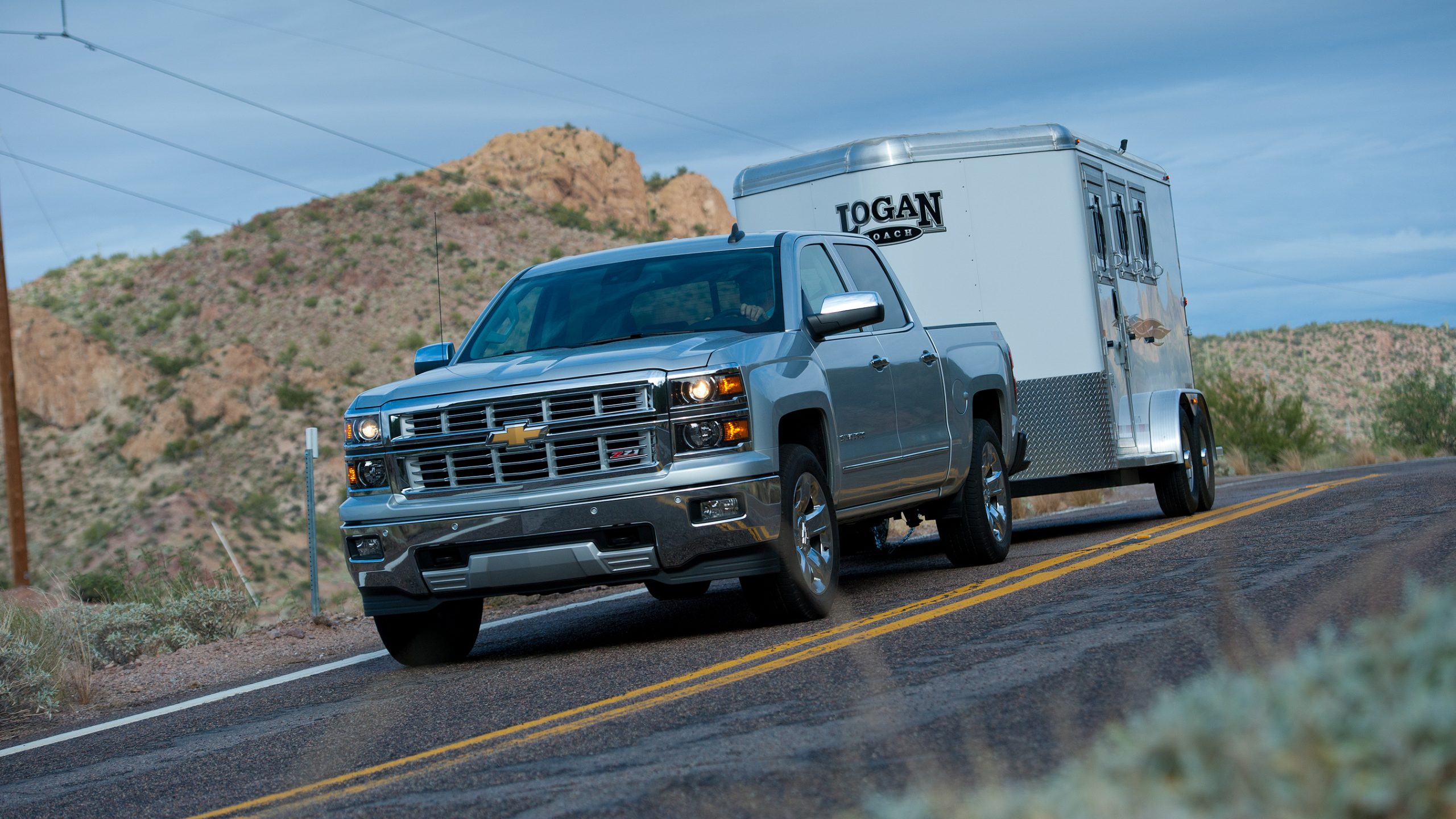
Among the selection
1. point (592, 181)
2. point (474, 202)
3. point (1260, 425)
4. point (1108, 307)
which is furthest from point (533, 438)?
point (592, 181)

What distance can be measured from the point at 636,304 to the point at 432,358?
1256 millimetres

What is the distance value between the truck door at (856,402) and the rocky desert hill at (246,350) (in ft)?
74.7

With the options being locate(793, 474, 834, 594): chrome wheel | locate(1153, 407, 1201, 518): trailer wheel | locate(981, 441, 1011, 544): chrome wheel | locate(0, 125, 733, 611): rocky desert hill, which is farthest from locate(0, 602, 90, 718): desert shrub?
locate(0, 125, 733, 611): rocky desert hill

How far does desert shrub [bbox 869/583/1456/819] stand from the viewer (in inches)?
83.7

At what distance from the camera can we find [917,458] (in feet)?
31.5

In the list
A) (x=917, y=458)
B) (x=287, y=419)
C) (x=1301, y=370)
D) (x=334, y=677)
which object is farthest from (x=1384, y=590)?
(x=1301, y=370)

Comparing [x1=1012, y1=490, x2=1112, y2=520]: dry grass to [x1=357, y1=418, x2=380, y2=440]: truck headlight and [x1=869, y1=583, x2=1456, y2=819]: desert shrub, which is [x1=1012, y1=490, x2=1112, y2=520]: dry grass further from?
[x1=869, y1=583, x2=1456, y2=819]: desert shrub

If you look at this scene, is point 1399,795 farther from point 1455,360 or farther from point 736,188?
point 1455,360

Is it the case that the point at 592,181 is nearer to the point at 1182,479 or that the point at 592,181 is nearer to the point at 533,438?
the point at 1182,479

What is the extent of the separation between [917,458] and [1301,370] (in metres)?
73.6

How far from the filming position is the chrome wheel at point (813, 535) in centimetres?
803

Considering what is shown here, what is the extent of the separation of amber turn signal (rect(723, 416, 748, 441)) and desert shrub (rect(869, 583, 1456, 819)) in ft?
16.7

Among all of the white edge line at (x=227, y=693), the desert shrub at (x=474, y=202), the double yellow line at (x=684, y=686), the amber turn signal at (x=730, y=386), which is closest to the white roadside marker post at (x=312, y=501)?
the white edge line at (x=227, y=693)

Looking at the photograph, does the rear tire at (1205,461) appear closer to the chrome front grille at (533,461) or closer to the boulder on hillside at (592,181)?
the chrome front grille at (533,461)
